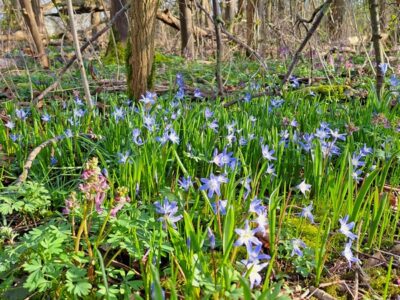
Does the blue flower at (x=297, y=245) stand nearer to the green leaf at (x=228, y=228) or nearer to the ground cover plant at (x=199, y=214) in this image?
the ground cover plant at (x=199, y=214)

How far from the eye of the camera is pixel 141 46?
3.24 meters

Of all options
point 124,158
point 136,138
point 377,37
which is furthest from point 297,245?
point 377,37

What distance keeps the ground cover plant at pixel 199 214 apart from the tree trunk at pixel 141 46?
52cm

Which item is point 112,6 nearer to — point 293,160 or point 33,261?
point 293,160

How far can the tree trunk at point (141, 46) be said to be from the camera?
3.14 m

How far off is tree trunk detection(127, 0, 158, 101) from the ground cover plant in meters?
0.52

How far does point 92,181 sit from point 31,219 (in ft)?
2.76

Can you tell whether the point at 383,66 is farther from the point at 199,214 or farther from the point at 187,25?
the point at 187,25

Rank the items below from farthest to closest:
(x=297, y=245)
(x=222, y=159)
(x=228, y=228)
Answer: (x=222, y=159) → (x=297, y=245) → (x=228, y=228)

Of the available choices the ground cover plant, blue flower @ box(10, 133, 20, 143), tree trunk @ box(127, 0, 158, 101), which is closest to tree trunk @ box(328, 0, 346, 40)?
tree trunk @ box(127, 0, 158, 101)

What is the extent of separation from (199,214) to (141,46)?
77.7 inches

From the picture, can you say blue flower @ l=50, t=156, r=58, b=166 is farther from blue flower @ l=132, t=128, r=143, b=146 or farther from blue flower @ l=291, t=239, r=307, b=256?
blue flower @ l=291, t=239, r=307, b=256

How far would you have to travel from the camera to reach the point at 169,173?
208 cm

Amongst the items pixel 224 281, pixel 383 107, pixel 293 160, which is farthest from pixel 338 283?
pixel 383 107
